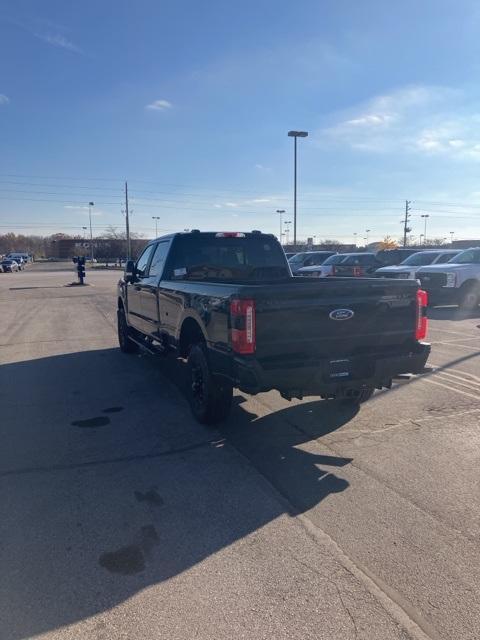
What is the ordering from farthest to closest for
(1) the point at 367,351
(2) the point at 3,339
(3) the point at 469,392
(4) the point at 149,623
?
(2) the point at 3,339 < (3) the point at 469,392 < (1) the point at 367,351 < (4) the point at 149,623

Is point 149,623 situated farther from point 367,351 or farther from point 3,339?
point 3,339

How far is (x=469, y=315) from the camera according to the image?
50.4 ft

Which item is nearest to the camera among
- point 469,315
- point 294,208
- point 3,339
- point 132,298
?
point 132,298

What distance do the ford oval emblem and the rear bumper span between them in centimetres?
39

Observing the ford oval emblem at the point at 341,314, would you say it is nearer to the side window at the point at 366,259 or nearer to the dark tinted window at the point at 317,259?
the side window at the point at 366,259

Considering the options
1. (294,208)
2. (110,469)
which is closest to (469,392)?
(110,469)

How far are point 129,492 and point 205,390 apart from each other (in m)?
1.52

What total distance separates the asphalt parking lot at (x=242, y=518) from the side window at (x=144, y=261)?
7.94 ft

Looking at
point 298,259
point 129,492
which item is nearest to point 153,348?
point 129,492

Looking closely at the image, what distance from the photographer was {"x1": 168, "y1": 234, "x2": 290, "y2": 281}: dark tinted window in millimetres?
7281

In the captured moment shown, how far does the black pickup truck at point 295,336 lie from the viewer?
15.1 ft

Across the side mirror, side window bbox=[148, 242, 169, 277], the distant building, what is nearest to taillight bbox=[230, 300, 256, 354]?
side window bbox=[148, 242, 169, 277]

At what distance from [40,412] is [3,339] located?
6514mm

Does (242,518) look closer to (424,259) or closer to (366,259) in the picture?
(424,259)
